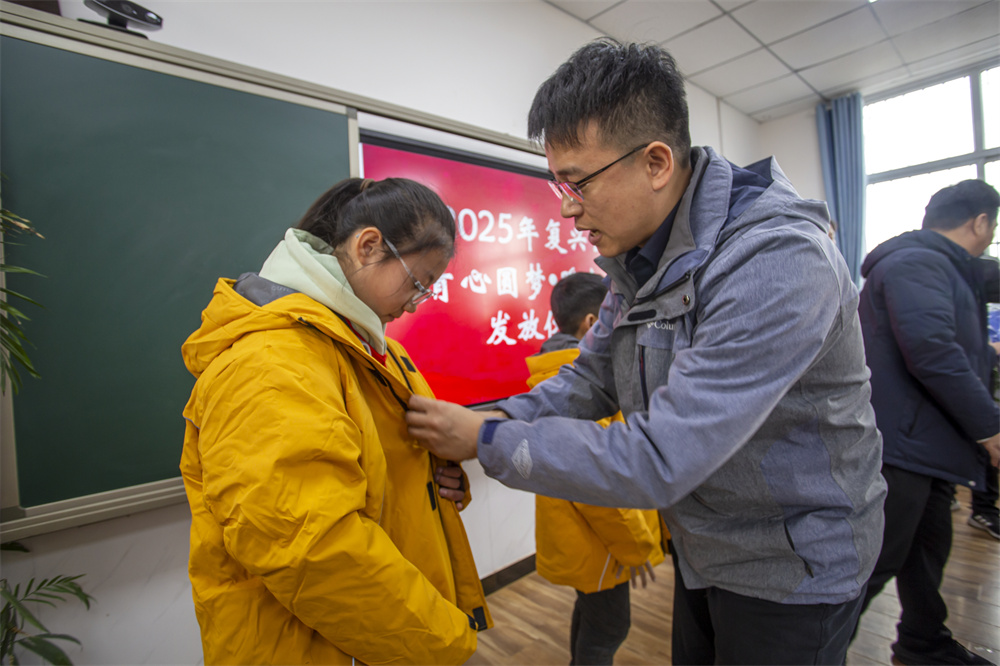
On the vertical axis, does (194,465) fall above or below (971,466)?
above

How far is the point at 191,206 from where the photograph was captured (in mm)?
1480

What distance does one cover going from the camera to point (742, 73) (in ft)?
13.6

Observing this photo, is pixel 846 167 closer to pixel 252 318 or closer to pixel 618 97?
pixel 618 97

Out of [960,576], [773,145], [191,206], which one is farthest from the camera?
[773,145]

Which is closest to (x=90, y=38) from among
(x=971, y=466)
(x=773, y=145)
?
(x=971, y=466)

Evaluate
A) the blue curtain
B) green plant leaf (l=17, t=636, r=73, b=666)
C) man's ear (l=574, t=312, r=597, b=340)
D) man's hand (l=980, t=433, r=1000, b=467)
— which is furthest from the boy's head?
the blue curtain

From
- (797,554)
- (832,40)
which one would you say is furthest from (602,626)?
(832,40)

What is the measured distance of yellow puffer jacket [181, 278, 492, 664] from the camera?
2.28 ft

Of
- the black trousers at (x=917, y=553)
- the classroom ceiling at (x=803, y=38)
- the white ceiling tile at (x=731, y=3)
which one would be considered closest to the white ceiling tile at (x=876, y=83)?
the classroom ceiling at (x=803, y=38)

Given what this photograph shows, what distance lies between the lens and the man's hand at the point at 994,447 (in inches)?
63.5

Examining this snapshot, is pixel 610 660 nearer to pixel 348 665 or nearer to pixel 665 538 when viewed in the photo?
pixel 665 538

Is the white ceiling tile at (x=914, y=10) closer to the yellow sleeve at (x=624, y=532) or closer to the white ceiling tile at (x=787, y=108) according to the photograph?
the white ceiling tile at (x=787, y=108)

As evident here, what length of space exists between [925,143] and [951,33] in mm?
1215

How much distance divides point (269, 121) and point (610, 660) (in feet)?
6.79
